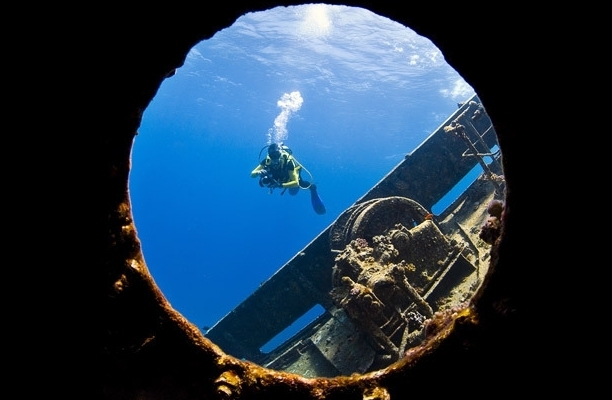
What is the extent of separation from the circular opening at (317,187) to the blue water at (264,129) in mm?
350

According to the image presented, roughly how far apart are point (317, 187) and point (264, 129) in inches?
885

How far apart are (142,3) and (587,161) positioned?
2.01 m

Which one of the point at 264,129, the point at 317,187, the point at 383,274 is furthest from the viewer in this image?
the point at 264,129

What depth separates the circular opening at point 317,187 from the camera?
24.0 ft

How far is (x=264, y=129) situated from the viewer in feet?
286

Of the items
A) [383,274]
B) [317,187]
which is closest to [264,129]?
[317,187]

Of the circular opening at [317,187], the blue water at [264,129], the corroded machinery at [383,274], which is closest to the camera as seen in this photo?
the corroded machinery at [383,274]

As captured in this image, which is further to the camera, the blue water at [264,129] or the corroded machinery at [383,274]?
the blue water at [264,129]

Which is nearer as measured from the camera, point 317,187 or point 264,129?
point 317,187

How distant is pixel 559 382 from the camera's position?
1.68 metres

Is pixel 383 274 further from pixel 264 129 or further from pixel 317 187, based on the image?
pixel 264 129

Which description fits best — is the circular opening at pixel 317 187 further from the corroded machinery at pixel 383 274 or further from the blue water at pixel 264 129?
the blue water at pixel 264 129

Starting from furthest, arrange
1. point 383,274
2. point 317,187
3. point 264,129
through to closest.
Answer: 1. point 264,129
2. point 317,187
3. point 383,274

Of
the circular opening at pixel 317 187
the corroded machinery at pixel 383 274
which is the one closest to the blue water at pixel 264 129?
the circular opening at pixel 317 187
